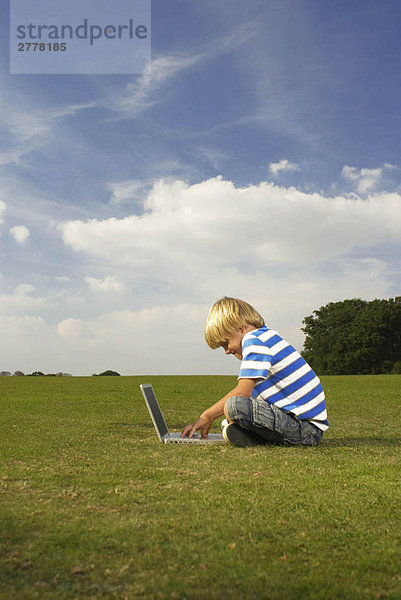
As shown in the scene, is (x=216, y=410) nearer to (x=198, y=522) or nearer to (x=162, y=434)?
(x=162, y=434)

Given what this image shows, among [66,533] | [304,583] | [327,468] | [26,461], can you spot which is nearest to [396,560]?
[304,583]

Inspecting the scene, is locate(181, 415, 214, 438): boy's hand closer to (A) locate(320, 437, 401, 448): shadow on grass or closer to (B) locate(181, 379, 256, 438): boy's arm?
(B) locate(181, 379, 256, 438): boy's arm

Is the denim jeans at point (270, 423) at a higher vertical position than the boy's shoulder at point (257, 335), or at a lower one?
lower

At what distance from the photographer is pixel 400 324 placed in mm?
71375

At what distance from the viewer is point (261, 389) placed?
682 cm

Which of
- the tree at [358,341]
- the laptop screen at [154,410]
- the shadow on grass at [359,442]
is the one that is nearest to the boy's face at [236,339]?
the laptop screen at [154,410]

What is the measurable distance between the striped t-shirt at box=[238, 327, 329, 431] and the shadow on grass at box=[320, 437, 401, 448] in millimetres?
818

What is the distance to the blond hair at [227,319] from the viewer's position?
6.73 metres

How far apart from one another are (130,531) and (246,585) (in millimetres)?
1024

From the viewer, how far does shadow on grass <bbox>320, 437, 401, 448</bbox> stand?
7.49 metres

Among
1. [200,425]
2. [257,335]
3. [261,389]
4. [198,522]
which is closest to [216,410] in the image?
[200,425]

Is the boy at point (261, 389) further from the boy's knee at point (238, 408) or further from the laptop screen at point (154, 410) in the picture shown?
the laptop screen at point (154, 410)

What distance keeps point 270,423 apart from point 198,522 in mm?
3066

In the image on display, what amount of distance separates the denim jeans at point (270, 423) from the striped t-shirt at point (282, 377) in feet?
0.37
